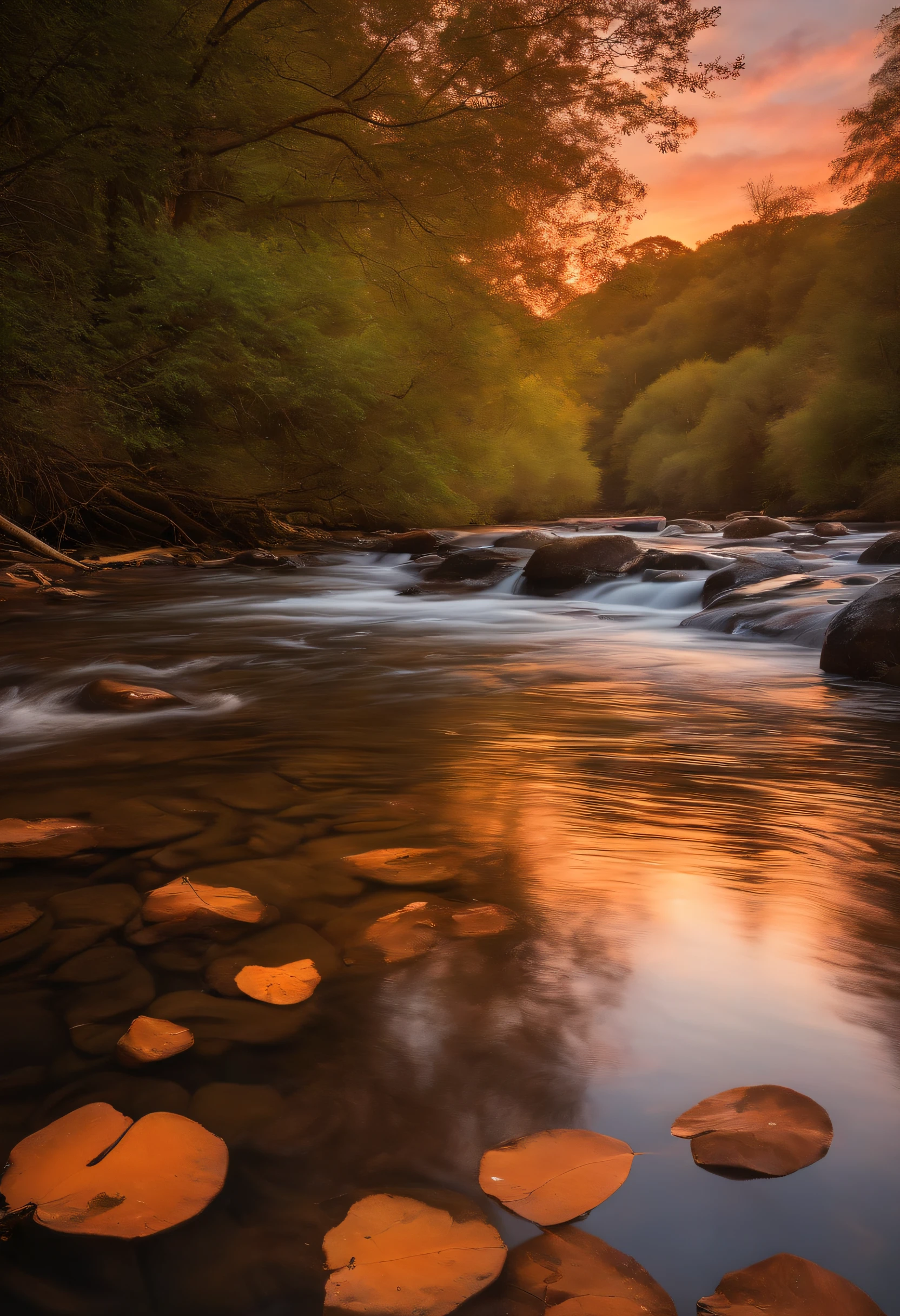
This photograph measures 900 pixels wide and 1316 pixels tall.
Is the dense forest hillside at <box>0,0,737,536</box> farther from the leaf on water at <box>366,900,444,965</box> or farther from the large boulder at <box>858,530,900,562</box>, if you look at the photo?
the leaf on water at <box>366,900,444,965</box>

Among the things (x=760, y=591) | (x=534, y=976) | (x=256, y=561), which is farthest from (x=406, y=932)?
(x=256, y=561)

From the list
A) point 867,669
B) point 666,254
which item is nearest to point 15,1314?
point 867,669

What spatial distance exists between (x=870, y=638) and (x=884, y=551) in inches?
275

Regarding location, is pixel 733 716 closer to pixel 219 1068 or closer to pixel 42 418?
pixel 219 1068

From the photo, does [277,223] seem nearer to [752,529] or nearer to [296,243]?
[296,243]

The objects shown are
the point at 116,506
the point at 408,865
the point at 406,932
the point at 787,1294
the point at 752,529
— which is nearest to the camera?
the point at 787,1294

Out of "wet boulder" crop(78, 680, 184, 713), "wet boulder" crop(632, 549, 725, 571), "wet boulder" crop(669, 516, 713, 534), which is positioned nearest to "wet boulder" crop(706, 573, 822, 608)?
"wet boulder" crop(632, 549, 725, 571)

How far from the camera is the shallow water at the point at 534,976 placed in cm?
81

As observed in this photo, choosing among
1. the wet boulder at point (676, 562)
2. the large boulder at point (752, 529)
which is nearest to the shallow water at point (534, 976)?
the wet boulder at point (676, 562)

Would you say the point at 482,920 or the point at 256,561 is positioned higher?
the point at 256,561

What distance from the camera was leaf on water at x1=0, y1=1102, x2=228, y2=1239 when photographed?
80 cm

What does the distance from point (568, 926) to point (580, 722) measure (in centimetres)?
192

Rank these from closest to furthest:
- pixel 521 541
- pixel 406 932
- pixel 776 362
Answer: pixel 406 932 → pixel 521 541 → pixel 776 362

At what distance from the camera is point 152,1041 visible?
3.55 ft
